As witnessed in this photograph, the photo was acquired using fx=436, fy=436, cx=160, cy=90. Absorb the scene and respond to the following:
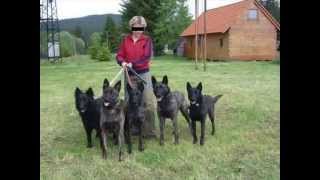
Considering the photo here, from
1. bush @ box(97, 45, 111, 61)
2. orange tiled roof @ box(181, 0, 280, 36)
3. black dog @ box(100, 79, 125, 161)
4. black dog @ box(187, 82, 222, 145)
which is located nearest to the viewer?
black dog @ box(100, 79, 125, 161)

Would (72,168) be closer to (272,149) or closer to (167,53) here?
(272,149)

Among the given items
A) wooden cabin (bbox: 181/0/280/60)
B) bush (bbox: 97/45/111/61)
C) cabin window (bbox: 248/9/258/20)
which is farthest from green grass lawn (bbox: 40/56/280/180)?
cabin window (bbox: 248/9/258/20)

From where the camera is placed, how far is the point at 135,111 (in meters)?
6.52

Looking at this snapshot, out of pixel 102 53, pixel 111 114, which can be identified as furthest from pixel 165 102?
pixel 102 53

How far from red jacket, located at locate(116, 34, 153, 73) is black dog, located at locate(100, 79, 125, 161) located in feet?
2.19

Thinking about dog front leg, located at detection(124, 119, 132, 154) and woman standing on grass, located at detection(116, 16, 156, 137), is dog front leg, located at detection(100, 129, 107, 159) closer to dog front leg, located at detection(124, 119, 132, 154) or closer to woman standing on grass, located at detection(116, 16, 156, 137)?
dog front leg, located at detection(124, 119, 132, 154)

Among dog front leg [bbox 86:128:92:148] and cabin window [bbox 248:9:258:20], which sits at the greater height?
cabin window [bbox 248:9:258:20]

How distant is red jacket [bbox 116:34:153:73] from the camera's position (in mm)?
6520

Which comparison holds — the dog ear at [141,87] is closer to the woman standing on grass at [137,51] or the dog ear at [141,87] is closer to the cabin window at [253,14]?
the woman standing on grass at [137,51]

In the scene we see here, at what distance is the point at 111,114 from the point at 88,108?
1.69ft

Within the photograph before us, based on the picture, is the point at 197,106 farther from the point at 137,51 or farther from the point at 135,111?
the point at 137,51

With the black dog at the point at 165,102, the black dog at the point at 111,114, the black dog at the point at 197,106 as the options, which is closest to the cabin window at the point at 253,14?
the black dog at the point at 197,106
